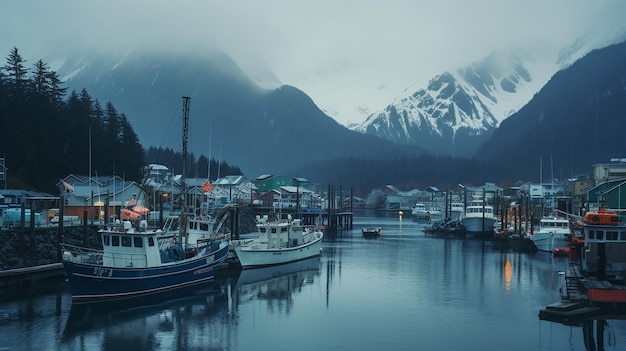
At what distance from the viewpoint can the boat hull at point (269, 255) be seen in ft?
148

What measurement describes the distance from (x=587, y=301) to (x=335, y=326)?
1165 centimetres

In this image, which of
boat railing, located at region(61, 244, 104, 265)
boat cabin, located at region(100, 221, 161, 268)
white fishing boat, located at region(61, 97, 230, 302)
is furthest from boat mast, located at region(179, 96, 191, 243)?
boat railing, located at region(61, 244, 104, 265)

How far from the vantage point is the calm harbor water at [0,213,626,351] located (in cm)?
2570

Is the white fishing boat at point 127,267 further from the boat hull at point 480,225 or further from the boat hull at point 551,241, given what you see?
the boat hull at point 480,225

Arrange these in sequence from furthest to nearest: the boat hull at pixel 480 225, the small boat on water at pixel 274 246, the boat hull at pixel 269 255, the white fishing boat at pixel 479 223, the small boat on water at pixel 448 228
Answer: the small boat on water at pixel 448 228
the boat hull at pixel 480 225
the white fishing boat at pixel 479 223
the small boat on water at pixel 274 246
the boat hull at pixel 269 255

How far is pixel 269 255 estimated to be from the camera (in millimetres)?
47094

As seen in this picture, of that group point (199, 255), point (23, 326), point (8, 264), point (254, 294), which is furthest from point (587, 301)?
point (8, 264)

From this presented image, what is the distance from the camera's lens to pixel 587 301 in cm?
2867

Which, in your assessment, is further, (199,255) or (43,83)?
(43,83)

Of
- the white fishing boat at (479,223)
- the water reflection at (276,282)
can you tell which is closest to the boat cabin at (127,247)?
the water reflection at (276,282)

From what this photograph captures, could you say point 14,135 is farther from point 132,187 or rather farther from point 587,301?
point 587,301

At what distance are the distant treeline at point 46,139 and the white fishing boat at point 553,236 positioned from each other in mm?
46818

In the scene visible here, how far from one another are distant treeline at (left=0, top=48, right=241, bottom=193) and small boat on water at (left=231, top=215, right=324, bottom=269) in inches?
1055

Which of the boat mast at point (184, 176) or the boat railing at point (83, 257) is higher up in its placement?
the boat mast at point (184, 176)
